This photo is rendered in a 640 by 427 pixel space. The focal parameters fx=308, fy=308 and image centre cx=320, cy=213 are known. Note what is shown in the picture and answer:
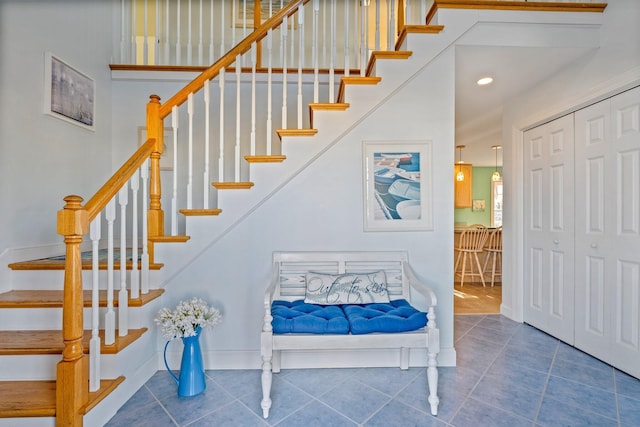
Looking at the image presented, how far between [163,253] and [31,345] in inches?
32.9

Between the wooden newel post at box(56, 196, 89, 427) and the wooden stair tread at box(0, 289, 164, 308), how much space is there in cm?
49

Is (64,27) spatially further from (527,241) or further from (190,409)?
(527,241)

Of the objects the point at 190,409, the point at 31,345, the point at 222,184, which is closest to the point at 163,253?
the point at 222,184

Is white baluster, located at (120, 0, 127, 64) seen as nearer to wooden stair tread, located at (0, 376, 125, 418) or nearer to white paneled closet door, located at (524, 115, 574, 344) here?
wooden stair tread, located at (0, 376, 125, 418)

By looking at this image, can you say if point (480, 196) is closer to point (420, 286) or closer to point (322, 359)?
point (420, 286)

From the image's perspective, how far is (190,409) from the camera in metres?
1.85

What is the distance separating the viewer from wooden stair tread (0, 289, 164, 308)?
1858 millimetres

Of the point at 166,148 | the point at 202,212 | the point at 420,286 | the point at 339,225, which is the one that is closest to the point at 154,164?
the point at 202,212

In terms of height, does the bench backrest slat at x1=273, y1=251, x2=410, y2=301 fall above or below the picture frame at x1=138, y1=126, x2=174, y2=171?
below

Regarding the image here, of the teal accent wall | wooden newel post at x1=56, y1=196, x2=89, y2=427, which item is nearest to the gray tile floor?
wooden newel post at x1=56, y1=196, x2=89, y2=427

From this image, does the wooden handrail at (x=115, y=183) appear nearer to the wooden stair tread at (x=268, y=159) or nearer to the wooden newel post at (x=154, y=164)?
the wooden newel post at (x=154, y=164)

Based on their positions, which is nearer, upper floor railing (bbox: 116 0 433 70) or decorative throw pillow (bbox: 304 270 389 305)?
Answer: decorative throw pillow (bbox: 304 270 389 305)

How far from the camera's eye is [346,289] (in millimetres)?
2279

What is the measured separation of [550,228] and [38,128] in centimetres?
450
